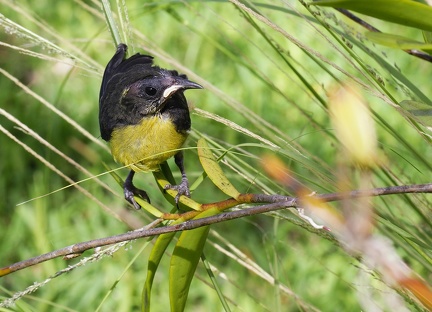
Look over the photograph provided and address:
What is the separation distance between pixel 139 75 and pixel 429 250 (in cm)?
117

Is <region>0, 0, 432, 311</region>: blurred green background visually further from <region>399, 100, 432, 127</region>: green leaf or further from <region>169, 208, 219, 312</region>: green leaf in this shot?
<region>399, 100, 432, 127</region>: green leaf

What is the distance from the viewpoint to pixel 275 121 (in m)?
4.02

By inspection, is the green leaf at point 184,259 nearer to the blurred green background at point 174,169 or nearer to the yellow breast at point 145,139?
the blurred green background at point 174,169

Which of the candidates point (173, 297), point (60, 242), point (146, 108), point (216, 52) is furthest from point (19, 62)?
point (173, 297)

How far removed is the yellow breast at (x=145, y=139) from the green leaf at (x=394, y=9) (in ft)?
4.29

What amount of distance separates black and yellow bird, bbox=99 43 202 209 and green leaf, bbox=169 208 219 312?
81 centimetres

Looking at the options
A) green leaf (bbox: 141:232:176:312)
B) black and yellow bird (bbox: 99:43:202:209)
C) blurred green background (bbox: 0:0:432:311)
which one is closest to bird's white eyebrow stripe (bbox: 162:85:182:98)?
black and yellow bird (bbox: 99:43:202:209)

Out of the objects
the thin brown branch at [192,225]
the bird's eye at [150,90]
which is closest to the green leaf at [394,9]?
the thin brown branch at [192,225]

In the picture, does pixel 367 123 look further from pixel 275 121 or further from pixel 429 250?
pixel 275 121

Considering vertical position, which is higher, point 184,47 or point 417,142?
point 184,47

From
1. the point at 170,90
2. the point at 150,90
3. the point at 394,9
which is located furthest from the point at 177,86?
the point at 394,9

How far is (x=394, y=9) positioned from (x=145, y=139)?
1.46 metres

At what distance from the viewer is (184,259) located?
1396 mm

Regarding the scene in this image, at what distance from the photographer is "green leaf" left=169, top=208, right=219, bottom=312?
1381mm
